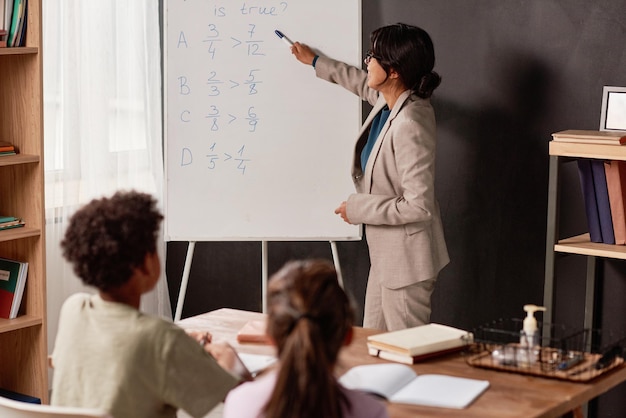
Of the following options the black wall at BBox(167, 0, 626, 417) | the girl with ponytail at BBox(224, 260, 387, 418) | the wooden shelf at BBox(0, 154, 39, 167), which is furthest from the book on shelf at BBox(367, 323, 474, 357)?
the wooden shelf at BBox(0, 154, 39, 167)

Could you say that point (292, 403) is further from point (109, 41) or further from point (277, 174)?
point (109, 41)

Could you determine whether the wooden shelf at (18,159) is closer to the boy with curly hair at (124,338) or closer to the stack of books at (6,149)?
the stack of books at (6,149)

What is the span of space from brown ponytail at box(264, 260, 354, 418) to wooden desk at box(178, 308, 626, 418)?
0.25 m

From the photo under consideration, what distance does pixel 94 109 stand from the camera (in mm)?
4285

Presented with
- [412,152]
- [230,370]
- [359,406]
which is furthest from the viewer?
[412,152]

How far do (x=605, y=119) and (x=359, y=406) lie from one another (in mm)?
1959

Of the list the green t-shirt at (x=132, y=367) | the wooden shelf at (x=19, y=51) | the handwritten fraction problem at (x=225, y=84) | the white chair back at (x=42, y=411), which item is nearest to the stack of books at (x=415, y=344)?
the green t-shirt at (x=132, y=367)

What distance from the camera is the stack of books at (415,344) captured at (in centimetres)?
241

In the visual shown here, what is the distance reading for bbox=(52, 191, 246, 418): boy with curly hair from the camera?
1.93m

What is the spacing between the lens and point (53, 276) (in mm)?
4191

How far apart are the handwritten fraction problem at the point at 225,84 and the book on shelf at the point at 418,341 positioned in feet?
4.95

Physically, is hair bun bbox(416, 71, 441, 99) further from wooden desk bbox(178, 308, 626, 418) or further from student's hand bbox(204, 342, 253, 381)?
student's hand bbox(204, 342, 253, 381)

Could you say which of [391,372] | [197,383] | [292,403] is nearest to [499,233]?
[391,372]

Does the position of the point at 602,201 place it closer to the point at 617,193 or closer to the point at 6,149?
the point at 617,193
